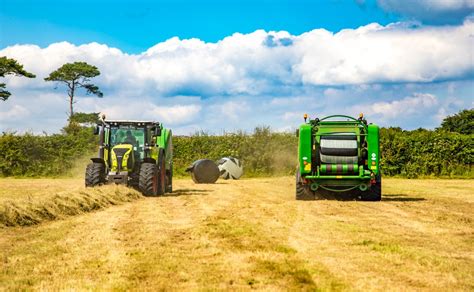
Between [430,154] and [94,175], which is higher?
[430,154]

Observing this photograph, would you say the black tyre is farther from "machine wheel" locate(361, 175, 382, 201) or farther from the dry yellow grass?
"machine wheel" locate(361, 175, 382, 201)

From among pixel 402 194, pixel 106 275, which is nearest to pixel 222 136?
pixel 402 194

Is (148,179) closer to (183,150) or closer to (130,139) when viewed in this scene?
(130,139)

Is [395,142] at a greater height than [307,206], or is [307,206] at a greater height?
[395,142]

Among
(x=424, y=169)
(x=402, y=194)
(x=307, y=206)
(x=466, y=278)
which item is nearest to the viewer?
(x=466, y=278)

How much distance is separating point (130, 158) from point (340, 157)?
6047mm

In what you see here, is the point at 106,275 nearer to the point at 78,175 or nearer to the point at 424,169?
the point at 424,169

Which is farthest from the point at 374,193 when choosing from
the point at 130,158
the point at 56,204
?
the point at 56,204

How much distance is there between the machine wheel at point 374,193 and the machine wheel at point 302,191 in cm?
150

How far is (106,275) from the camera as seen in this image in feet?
23.8

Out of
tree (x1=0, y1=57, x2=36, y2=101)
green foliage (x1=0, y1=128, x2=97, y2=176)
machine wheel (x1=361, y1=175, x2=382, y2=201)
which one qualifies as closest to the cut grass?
machine wheel (x1=361, y1=175, x2=382, y2=201)

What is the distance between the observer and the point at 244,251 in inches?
346

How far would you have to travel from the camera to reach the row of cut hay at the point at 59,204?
12453mm

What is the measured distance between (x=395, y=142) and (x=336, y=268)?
2803cm
